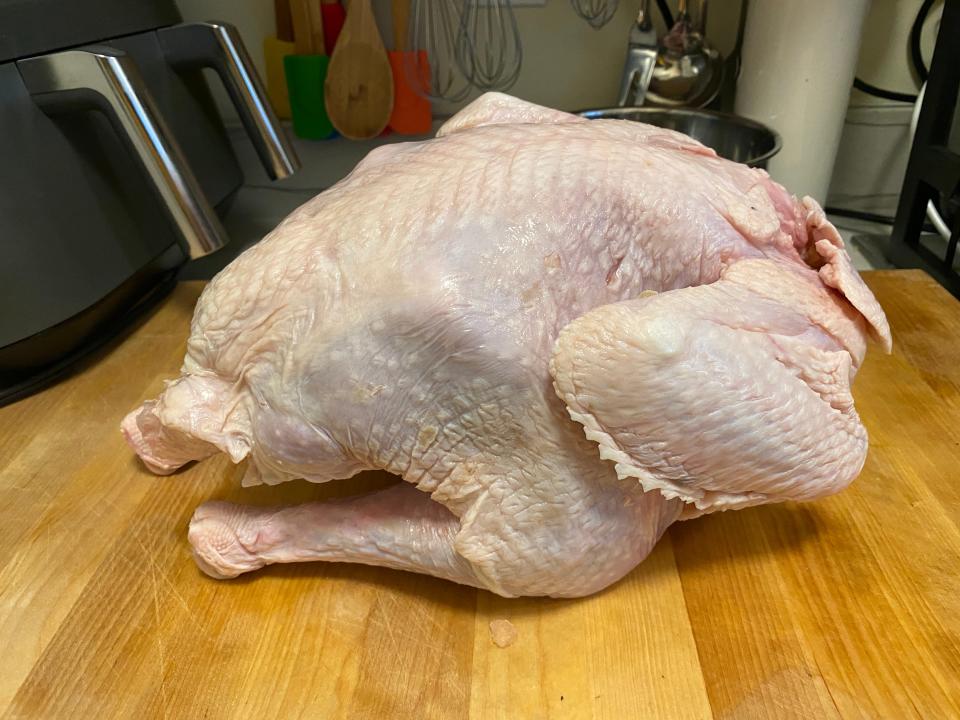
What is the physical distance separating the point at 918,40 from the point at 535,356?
148cm

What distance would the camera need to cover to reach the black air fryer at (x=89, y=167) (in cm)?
108

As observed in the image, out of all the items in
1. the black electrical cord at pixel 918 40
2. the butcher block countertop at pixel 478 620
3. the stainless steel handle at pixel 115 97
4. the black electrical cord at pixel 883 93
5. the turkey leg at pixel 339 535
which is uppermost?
the stainless steel handle at pixel 115 97

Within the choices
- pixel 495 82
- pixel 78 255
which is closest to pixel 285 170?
pixel 78 255

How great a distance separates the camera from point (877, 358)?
120cm

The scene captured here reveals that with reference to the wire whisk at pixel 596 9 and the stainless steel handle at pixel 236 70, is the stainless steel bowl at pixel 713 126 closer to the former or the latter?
the wire whisk at pixel 596 9

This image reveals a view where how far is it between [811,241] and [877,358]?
40 cm

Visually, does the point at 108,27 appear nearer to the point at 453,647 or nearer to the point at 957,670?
the point at 453,647

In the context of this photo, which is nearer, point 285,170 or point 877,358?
point 877,358

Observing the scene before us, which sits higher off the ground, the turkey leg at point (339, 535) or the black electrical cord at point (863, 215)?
the turkey leg at point (339, 535)

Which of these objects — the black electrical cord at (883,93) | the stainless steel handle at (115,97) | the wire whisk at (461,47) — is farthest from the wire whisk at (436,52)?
the black electrical cord at (883,93)

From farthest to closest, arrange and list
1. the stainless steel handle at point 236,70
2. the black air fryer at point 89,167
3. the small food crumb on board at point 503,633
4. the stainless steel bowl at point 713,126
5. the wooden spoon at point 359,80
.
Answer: the wooden spoon at point 359,80 < the stainless steel bowl at point 713,126 < the stainless steel handle at point 236,70 < the black air fryer at point 89,167 < the small food crumb on board at point 503,633

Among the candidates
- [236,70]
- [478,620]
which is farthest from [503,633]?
[236,70]

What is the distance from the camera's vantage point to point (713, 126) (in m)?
1.58

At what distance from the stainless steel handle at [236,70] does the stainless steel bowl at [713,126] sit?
24.0 inches
